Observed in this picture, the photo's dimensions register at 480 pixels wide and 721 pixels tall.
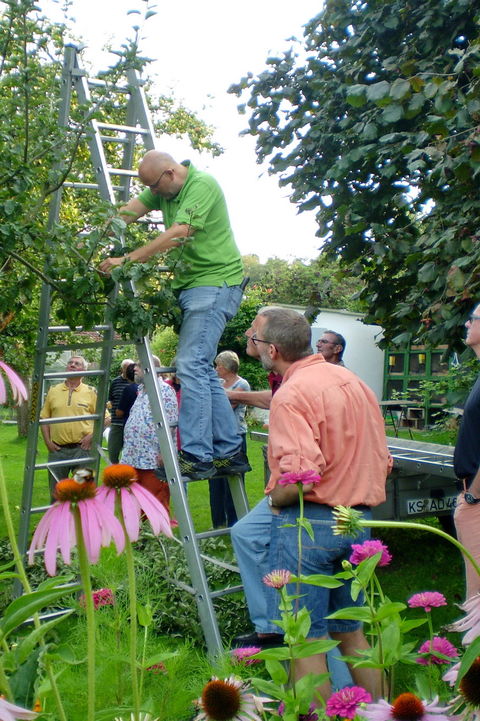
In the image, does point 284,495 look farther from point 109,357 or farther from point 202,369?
point 109,357

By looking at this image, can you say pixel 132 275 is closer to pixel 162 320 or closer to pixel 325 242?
pixel 162 320

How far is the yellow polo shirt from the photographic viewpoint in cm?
860

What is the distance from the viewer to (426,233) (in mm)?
5590

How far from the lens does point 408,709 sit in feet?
3.26

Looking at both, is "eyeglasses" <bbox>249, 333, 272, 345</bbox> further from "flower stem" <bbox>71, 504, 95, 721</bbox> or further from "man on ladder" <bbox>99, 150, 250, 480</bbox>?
"flower stem" <bbox>71, 504, 95, 721</bbox>

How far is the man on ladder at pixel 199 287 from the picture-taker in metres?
4.47

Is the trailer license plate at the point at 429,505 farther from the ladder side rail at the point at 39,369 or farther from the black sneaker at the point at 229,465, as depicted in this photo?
the ladder side rail at the point at 39,369

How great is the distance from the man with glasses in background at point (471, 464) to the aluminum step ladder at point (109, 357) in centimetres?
139

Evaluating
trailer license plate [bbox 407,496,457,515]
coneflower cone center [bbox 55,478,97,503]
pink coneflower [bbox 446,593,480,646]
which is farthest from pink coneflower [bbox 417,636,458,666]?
trailer license plate [bbox 407,496,457,515]

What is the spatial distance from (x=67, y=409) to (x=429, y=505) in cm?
377

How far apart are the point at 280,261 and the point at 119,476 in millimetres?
50843

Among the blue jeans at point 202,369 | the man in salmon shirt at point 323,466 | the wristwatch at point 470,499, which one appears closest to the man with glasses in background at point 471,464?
the wristwatch at point 470,499

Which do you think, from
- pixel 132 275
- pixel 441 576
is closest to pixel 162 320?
pixel 132 275

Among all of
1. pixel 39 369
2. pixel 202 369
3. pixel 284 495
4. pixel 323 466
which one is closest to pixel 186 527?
pixel 202 369
